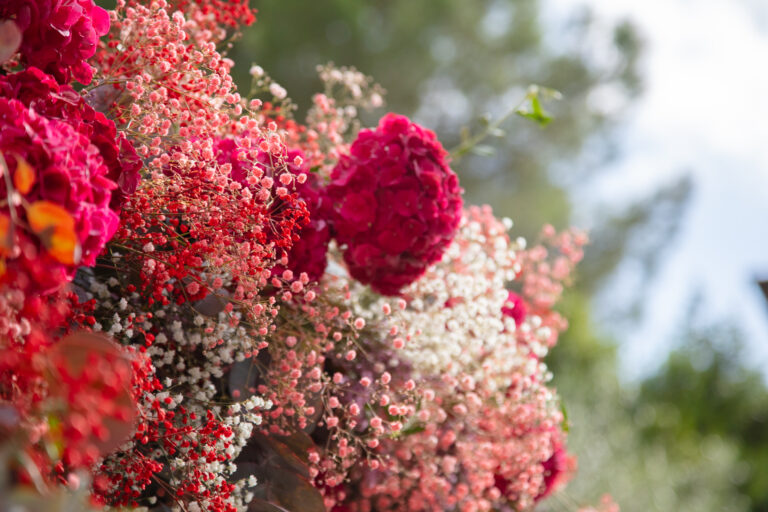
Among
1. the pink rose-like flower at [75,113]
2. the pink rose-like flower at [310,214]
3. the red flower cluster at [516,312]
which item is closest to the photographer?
the pink rose-like flower at [75,113]

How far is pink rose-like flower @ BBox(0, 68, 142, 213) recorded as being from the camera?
37 centimetres

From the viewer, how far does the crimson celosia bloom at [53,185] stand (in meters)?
0.29

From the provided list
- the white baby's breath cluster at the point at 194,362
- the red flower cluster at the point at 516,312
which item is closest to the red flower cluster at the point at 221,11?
the white baby's breath cluster at the point at 194,362

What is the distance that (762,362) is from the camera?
2.47m

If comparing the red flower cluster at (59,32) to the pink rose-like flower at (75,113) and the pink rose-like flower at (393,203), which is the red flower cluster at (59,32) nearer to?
the pink rose-like flower at (75,113)

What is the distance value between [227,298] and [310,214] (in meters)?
0.09

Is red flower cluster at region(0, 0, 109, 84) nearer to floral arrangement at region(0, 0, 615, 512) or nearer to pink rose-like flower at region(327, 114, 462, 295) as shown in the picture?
floral arrangement at region(0, 0, 615, 512)

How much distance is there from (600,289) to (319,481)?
3892mm

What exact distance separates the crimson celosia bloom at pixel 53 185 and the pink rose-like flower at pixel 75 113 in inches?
1.1

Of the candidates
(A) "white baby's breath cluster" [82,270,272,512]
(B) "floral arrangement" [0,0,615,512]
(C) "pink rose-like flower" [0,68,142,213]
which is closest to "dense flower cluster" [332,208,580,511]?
(B) "floral arrangement" [0,0,615,512]

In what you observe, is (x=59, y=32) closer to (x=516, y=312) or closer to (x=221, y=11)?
(x=221, y=11)

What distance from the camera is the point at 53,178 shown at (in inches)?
12.4

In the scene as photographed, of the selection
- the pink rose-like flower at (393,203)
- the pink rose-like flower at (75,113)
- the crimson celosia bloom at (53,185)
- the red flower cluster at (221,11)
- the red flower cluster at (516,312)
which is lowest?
the crimson celosia bloom at (53,185)

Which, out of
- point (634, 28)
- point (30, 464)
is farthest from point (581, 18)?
point (30, 464)
